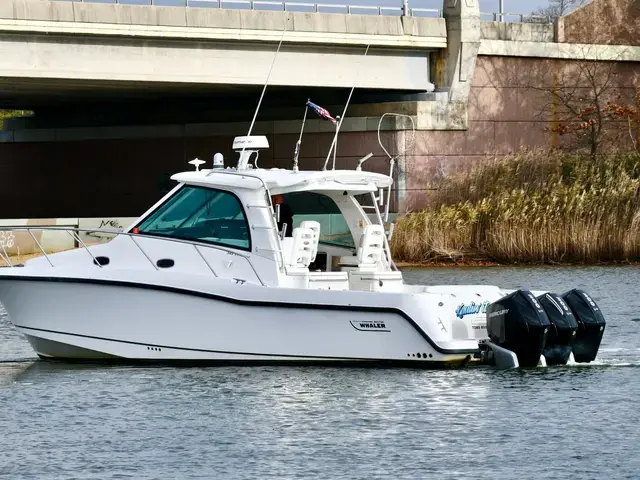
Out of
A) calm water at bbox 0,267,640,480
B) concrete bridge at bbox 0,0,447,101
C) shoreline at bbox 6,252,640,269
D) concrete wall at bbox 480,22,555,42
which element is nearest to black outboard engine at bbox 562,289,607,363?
Answer: calm water at bbox 0,267,640,480

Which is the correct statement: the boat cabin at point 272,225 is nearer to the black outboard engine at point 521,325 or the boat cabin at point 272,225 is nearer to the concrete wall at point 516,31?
the black outboard engine at point 521,325

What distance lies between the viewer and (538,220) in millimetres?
35562

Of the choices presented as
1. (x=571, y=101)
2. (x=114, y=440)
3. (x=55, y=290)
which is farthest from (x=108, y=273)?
(x=571, y=101)

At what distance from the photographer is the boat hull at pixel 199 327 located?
1716 centimetres

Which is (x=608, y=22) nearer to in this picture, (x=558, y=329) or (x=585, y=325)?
(x=585, y=325)

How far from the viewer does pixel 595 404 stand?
635 inches

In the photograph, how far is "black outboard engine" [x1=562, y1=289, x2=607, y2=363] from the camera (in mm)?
17375

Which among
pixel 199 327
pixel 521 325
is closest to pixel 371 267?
pixel 199 327

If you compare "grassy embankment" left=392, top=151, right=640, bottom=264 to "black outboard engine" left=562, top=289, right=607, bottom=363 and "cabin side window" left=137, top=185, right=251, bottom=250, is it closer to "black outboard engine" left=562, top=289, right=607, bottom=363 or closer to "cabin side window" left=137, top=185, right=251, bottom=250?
"black outboard engine" left=562, top=289, right=607, bottom=363

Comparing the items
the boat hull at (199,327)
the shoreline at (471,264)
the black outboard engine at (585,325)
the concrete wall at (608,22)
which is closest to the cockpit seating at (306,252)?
the boat hull at (199,327)

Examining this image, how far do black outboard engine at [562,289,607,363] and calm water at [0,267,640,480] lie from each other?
31 cm

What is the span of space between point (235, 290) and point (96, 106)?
106 feet

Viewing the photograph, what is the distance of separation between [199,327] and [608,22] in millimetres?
30339

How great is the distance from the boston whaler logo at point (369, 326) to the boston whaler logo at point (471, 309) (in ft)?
2.94
